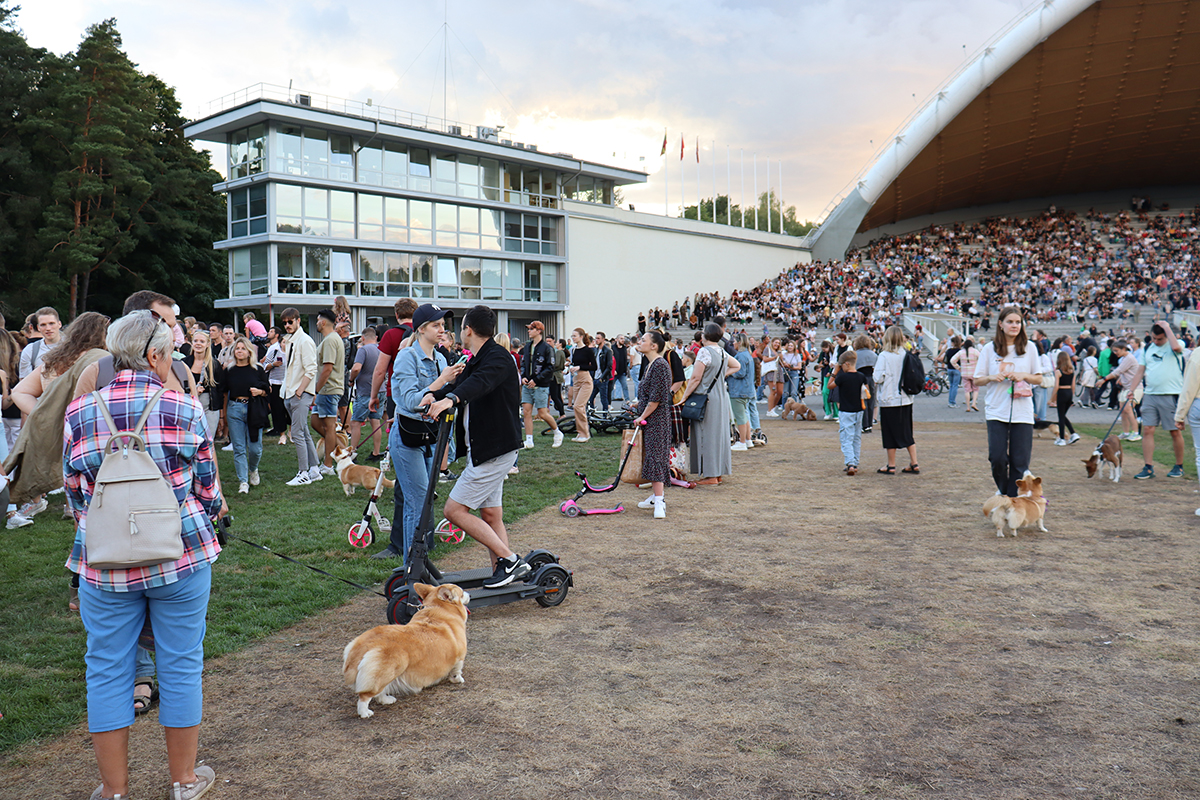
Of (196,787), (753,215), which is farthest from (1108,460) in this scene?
(753,215)

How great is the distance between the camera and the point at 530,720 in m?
3.54

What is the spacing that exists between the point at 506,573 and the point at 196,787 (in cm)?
227

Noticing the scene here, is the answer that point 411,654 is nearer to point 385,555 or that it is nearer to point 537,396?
point 385,555

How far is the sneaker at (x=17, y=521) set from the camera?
6.99 metres

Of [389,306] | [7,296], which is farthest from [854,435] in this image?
[7,296]

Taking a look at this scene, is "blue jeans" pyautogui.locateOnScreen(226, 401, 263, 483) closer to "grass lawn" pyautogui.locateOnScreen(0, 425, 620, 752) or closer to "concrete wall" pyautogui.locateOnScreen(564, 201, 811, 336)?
"grass lawn" pyautogui.locateOnScreen(0, 425, 620, 752)

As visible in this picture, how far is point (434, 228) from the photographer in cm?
3466

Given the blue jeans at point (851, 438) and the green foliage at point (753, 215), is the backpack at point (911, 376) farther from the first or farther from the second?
the green foliage at point (753, 215)

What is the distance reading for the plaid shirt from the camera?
263 centimetres

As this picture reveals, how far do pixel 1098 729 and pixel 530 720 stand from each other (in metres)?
2.50

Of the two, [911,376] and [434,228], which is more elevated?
[434,228]

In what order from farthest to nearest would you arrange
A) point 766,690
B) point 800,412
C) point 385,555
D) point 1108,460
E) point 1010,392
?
point 800,412 < point 1108,460 < point 1010,392 < point 385,555 < point 766,690

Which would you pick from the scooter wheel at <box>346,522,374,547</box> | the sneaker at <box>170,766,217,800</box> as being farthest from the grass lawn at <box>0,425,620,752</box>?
the sneaker at <box>170,766,217,800</box>

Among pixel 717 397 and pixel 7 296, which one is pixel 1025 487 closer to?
pixel 717 397
